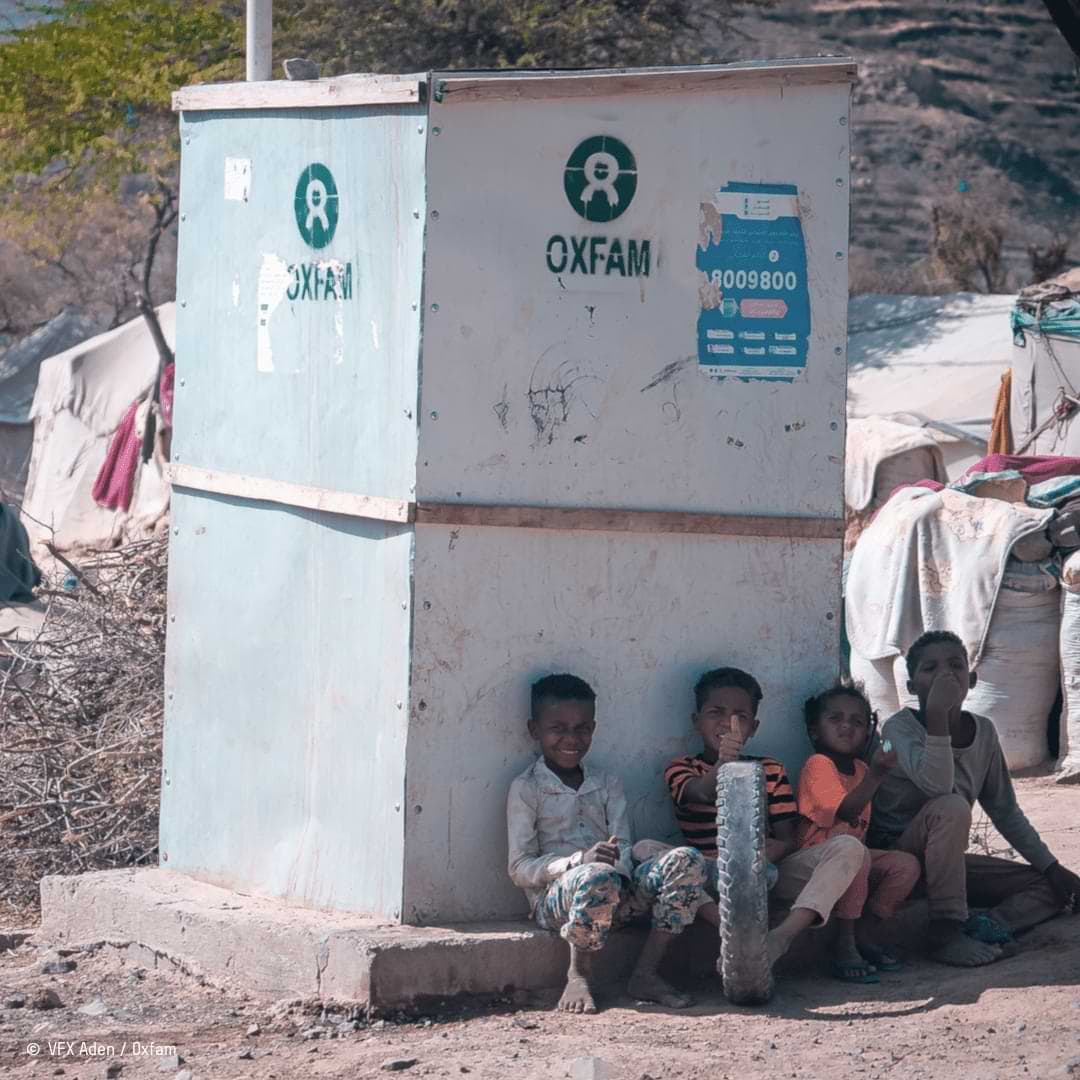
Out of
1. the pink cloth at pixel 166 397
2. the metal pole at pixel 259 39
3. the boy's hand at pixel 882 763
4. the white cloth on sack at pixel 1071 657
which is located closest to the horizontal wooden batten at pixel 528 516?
the boy's hand at pixel 882 763

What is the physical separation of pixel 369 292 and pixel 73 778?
2.68m

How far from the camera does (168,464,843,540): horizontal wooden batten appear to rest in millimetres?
4289

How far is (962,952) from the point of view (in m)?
4.55

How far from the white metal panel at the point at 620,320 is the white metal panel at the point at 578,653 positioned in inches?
5.5

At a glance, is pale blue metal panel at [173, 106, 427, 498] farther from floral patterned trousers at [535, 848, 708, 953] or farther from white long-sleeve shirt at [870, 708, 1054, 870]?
white long-sleeve shirt at [870, 708, 1054, 870]

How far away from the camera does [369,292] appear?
14.6 ft

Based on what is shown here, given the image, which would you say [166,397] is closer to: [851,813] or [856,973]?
[851,813]

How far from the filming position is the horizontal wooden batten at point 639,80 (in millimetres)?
4227

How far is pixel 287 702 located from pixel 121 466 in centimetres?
1422

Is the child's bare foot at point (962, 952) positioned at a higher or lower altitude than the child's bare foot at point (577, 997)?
higher

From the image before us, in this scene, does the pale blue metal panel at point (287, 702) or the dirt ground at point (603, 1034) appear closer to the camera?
the dirt ground at point (603, 1034)

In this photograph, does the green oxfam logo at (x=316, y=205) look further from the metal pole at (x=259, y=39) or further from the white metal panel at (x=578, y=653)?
the white metal panel at (x=578, y=653)

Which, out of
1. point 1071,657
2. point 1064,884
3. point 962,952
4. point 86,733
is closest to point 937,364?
point 1071,657

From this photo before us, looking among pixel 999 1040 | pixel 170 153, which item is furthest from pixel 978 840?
pixel 170 153
